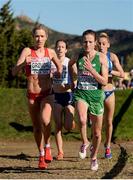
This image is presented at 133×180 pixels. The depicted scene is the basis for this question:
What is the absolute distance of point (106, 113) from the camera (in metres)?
10.4

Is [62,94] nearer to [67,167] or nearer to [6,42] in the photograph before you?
[67,167]

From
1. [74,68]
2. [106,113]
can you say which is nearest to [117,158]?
[106,113]

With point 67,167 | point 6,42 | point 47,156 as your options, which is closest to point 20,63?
point 47,156

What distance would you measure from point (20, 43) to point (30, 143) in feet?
64.1

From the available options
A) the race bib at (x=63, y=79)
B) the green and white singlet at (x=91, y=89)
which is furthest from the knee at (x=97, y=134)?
the race bib at (x=63, y=79)

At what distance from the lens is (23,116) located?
1748 centimetres

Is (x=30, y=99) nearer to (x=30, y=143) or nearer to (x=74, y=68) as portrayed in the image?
(x=74, y=68)

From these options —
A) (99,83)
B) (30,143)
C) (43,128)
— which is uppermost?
(99,83)

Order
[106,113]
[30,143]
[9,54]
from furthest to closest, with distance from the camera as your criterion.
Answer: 1. [9,54]
2. [30,143]
3. [106,113]

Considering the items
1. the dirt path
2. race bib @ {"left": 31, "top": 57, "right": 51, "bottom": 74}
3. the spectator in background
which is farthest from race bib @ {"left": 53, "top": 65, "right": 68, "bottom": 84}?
race bib @ {"left": 31, "top": 57, "right": 51, "bottom": 74}

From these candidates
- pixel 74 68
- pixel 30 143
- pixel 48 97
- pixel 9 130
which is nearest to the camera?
pixel 48 97

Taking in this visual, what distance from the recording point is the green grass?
52.3 ft

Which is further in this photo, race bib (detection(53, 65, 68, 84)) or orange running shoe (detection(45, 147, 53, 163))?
race bib (detection(53, 65, 68, 84))

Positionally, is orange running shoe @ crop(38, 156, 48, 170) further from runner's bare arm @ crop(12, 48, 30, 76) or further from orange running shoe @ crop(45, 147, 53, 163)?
runner's bare arm @ crop(12, 48, 30, 76)
